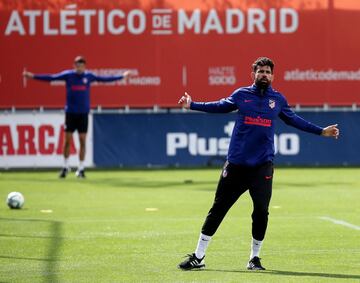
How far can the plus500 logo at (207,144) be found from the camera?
28984mm

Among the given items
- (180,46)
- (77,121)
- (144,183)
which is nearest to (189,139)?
(180,46)

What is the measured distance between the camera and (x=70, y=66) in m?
29.8

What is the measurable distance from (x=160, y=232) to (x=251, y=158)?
3930 millimetres

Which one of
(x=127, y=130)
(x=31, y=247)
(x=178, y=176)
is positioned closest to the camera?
(x=31, y=247)

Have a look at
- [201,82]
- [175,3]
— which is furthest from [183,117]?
[175,3]

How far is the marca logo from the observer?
28.6 m

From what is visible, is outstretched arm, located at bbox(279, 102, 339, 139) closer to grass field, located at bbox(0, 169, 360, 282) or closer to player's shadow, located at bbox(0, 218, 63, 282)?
grass field, located at bbox(0, 169, 360, 282)

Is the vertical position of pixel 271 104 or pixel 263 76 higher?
pixel 263 76

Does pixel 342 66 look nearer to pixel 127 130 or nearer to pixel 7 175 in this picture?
pixel 127 130

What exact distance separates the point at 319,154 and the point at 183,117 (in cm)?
357

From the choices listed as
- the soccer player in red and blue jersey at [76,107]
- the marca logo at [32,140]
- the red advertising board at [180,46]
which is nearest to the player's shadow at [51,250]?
the soccer player in red and blue jersey at [76,107]

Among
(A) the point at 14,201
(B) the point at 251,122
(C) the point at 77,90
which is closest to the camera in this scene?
(B) the point at 251,122

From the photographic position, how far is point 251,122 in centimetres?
1162

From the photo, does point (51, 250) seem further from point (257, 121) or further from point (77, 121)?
point (77, 121)
